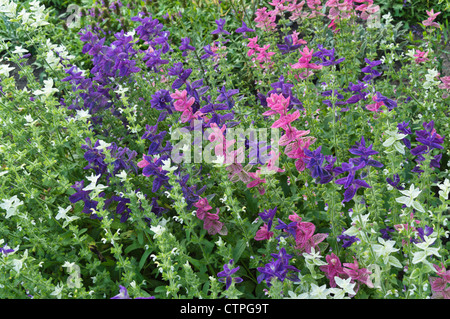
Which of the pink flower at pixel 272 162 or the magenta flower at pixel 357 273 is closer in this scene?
the magenta flower at pixel 357 273

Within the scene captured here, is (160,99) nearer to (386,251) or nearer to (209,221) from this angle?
(209,221)

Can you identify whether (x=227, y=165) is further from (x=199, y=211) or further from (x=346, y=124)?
(x=346, y=124)

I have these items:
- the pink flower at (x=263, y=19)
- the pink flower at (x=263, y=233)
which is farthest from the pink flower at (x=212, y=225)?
the pink flower at (x=263, y=19)

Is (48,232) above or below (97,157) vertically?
below

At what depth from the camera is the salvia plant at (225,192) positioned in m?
2.19

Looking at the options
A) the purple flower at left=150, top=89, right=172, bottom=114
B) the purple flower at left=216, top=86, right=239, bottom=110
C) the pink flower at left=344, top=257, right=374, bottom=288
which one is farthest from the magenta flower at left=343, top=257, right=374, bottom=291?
the purple flower at left=150, top=89, right=172, bottom=114

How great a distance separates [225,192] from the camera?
7.83 ft

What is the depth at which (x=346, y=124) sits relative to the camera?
3355 mm

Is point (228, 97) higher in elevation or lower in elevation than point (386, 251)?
higher

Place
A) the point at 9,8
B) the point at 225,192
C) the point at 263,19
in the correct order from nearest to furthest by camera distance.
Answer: the point at 225,192, the point at 9,8, the point at 263,19

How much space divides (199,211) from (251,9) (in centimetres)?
375

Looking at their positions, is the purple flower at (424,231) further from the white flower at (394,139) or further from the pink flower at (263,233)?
the pink flower at (263,233)

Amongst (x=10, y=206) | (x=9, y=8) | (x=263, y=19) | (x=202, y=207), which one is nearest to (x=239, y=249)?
(x=202, y=207)
